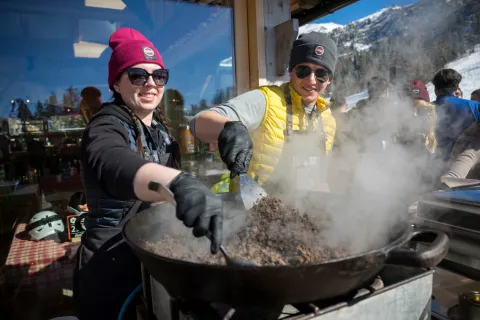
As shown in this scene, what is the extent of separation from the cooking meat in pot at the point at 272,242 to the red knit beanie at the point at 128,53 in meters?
0.88

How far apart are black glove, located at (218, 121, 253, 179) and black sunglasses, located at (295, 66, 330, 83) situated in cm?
82

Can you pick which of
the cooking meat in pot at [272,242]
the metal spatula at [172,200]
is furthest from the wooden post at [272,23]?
the metal spatula at [172,200]

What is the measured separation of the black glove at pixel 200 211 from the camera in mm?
829

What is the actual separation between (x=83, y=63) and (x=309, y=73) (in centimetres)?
372

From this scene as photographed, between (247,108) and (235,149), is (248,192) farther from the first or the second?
(247,108)

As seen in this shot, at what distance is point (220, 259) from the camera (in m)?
1.08

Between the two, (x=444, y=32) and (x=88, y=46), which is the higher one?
(x=88, y=46)

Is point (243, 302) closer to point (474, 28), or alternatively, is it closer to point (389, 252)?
point (389, 252)

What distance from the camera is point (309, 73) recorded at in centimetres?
202

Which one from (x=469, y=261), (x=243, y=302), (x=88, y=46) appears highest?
(x=88, y=46)

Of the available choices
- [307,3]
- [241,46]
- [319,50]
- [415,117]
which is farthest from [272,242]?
[307,3]

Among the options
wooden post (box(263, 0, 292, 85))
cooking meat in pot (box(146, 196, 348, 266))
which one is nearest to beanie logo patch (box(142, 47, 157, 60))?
cooking meat in pot (box(146, 196, 348, 266))

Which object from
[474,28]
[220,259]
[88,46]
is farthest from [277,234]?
[88,46]

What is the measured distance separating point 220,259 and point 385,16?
8.35 ft
